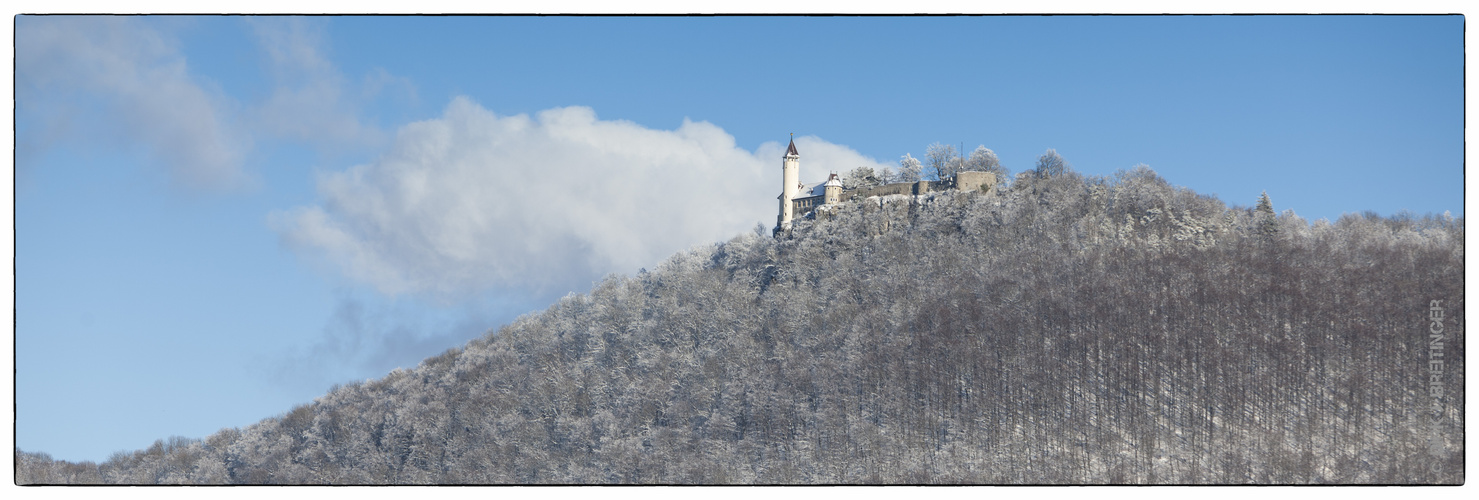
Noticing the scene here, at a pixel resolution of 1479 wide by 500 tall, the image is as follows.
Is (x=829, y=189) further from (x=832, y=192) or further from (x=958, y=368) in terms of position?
(x=958, y=368)

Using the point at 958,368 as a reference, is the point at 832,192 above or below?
above

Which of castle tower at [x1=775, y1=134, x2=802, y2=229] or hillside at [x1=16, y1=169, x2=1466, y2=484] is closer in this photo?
hillside at [x1=16, y1=169, x2=1466, y2=484]

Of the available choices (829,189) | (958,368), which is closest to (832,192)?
(829,189)

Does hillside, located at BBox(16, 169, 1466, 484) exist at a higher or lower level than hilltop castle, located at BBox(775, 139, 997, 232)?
lower

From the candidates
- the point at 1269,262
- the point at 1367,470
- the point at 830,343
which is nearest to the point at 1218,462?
the point at 1367,470

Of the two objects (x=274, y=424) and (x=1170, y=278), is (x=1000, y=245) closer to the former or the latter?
(x=1170, y=278)
